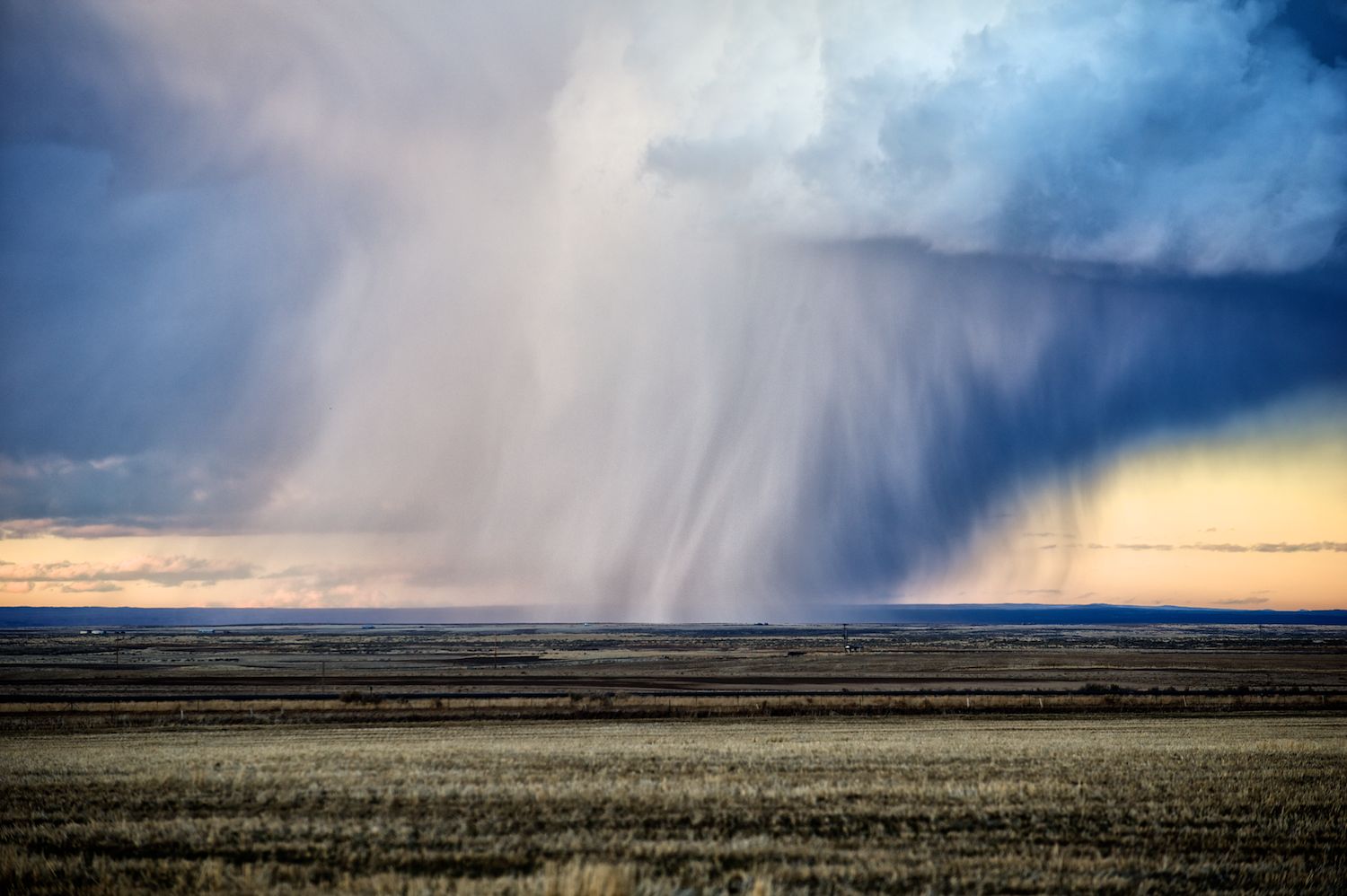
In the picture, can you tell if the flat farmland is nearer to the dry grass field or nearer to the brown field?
the brown field

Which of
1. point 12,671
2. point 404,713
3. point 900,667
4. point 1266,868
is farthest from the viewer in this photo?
point 900,667

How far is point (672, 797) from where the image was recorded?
23.9m

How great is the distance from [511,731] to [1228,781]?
29.1m

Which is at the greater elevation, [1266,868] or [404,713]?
[1266,868]

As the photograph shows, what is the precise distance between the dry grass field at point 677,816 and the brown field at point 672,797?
99 mm

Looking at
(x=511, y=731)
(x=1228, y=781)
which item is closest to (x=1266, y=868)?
(x=1228, y=781)

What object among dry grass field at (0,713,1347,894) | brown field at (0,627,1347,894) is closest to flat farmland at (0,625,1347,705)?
brown field at (0,627,1347,894)

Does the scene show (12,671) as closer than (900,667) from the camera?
Yes

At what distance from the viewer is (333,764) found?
29844mm

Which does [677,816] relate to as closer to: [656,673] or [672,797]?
[672,797]

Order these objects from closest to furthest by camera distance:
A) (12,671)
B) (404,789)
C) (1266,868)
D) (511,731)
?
(1266,868), (404,789), (511,731), (12,671)

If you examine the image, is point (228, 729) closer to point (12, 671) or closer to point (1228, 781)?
point (1228, 781)

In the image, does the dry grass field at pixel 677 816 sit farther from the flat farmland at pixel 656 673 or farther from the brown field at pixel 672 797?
the flat farmland at pixel 656 673

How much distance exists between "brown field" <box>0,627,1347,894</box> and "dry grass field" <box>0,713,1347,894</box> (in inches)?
3.9
